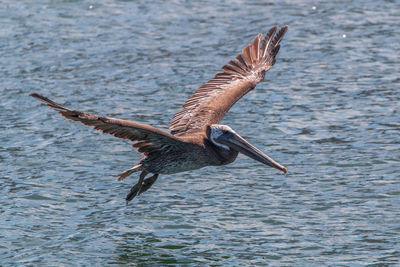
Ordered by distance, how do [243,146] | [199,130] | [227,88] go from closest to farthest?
[243,146]
[199,130]
[227,88]

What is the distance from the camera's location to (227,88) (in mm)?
10078

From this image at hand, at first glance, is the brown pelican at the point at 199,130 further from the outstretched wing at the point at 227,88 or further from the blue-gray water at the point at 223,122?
the blue-gray water at the point at 223,122

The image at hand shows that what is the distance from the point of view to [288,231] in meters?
8.75

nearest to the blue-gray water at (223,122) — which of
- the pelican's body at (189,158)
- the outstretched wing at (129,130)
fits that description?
the pelican's body at (189,158)

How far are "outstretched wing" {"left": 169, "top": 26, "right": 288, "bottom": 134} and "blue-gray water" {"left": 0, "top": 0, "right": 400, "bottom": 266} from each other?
930mm

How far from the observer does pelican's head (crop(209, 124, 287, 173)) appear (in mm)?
8617

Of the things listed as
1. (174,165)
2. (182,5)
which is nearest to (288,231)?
(174,165)

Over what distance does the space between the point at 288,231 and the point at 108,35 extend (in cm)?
837

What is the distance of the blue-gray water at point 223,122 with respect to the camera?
8.55m

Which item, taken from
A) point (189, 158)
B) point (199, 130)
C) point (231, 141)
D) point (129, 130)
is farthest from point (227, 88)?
point (129, 130)

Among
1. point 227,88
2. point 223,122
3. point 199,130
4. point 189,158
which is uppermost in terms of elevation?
point 227,88

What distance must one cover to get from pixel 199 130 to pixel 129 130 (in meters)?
1.57

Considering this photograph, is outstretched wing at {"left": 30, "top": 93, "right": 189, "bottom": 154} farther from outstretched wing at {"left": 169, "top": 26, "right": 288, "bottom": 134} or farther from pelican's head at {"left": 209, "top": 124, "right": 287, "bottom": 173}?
outstretched wing at {"left": 169, "top": 26, "right": 288, "bottom": 134}

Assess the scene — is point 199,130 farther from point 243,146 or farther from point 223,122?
point 223,122
